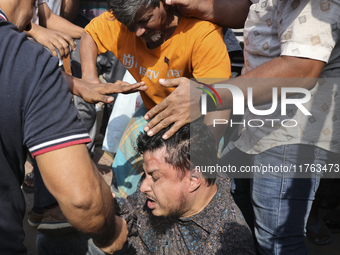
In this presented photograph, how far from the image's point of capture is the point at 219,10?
2.33 metres

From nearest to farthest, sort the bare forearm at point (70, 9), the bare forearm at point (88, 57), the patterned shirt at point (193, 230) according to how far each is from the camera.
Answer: the patterned shirt at point (193, 230), the bare forearm at point (88, 57), the bare forearm at point (70, 9)

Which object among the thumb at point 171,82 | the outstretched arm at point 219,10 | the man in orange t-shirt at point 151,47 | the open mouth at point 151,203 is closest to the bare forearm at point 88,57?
the man in orange t-shirt at point 151,47

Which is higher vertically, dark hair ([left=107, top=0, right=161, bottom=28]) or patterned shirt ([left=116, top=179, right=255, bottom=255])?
dark hair ([left=107, top=0, right=161, bottom=28])

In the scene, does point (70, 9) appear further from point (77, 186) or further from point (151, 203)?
point (77, 186)

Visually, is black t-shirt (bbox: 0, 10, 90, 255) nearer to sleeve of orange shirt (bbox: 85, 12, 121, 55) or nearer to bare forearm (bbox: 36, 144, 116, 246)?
bare forearm (bbox: 36, 144, 116, 246)

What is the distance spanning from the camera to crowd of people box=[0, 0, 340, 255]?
52.3 inches

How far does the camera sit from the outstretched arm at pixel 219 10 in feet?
7.52

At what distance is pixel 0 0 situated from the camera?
1.66 metres

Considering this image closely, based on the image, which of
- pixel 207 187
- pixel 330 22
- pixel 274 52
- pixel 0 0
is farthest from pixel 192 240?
pixel 0 0

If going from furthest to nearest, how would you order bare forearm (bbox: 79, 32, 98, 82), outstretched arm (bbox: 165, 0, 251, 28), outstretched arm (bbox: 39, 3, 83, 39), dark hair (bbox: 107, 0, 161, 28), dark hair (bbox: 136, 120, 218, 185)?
outstretched arm (bbox: 39, 3, 83, 39), bare forearm (bbox: 79, 32, 98, 82), outstretched arm (bbox: 165, 0, 251, 28), dark hair (bbox: 107, 0, 161, 28), dark hair (bbox: 136, 120, 218, 185)

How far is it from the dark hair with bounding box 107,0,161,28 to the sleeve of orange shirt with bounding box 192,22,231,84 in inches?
13.7

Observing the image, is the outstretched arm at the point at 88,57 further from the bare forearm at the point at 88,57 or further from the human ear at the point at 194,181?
the human ear at the point at 194,181

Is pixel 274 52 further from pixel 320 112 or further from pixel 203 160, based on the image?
pixel 203 160

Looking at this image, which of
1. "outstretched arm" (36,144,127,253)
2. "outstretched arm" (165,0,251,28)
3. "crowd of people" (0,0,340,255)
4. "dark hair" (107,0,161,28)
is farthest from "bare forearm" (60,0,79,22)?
"outstretched arm" (36,144,127,253)
